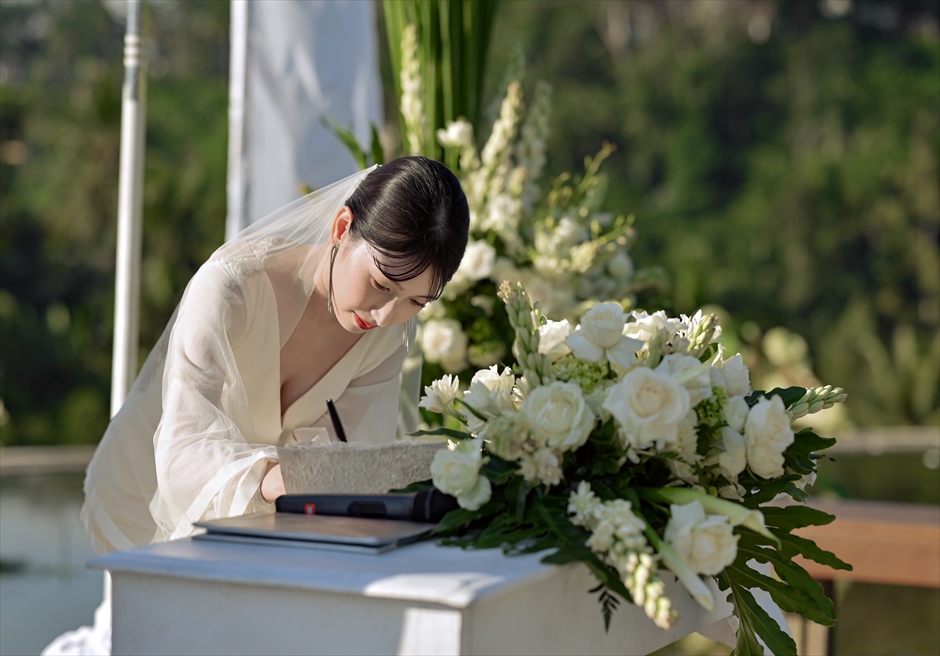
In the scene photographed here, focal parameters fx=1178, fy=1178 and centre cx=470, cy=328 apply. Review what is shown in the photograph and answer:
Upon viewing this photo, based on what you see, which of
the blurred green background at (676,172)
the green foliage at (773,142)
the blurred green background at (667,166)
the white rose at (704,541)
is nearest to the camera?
the white rose at (704,541)

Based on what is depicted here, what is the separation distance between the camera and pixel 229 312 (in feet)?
6.57

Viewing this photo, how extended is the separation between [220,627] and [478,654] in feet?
0.89

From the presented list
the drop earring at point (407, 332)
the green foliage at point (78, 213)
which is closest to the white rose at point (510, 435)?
the drop earring at point (407, 332)

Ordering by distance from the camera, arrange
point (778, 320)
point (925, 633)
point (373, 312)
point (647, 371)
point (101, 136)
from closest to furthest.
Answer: point (647, 371), point (373, 312), point (925, 633), point (101, 136), point (778, 320)

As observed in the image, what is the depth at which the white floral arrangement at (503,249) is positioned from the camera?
3006 mm

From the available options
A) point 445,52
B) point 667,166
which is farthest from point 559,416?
point 667,166

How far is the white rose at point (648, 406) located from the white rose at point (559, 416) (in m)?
0.03

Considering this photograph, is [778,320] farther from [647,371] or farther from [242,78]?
[647,371]

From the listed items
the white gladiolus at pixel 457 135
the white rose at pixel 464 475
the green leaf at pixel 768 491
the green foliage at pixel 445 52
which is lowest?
the green leaf at pixel 768 491

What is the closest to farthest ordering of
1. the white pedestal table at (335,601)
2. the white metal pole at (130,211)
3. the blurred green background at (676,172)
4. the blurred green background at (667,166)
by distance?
1. the white pedestal table at (335,601)
2. the white metal pole at (130,211)
3. the blurred green background at (676,172)
4. the blurred green background at (667,166)

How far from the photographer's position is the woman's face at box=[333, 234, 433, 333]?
1.92m

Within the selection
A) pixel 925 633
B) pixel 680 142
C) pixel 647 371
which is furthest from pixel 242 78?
pixel 680 142

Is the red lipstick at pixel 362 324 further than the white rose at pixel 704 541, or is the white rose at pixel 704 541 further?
the red lipstick at pixel 362 324

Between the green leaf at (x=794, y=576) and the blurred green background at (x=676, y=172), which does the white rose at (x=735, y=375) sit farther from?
the blurred green background at (x=676, y=172)
